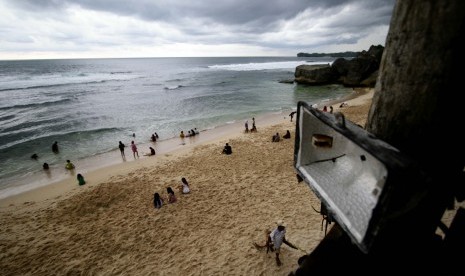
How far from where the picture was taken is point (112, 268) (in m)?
7.50

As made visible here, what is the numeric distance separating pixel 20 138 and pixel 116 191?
18.0 m

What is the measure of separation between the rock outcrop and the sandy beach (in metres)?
43.0

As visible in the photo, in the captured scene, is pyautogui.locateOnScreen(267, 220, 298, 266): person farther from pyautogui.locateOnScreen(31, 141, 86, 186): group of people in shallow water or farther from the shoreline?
the shoreline

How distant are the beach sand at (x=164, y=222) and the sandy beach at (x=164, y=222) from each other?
33mm

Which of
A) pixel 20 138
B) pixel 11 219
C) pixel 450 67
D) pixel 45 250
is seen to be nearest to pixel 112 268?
pixel 45 250

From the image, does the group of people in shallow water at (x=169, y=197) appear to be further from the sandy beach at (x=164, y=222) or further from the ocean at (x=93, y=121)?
the ocean at (x=93, y=121)

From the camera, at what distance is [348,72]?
2062 inches

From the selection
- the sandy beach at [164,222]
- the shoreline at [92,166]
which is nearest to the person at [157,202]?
the sandy beach at [164,222]

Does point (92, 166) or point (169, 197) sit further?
point (92, 166)

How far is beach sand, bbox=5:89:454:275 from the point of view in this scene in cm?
746

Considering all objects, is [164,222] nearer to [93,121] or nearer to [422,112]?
[422,112]

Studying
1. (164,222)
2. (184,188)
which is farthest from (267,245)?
(184,188)

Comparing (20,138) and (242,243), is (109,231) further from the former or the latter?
(20,138)

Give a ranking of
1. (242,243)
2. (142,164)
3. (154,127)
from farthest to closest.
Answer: (154,127), (142,164), (242,243)
